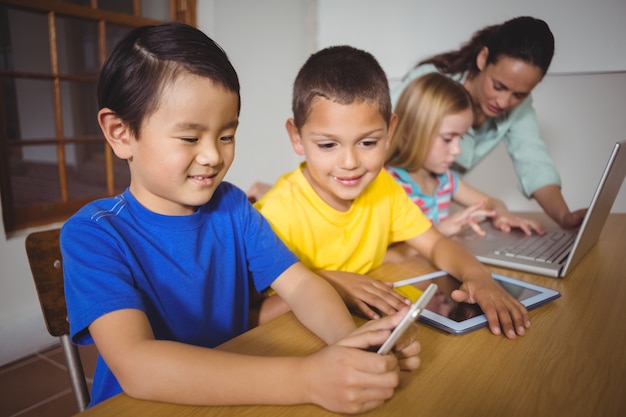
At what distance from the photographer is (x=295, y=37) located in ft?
10.7

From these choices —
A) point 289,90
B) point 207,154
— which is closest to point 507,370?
point 207,154

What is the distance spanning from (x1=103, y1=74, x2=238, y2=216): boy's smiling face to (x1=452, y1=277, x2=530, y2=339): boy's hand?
48 cm

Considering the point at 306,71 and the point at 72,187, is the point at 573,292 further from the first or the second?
the point at 72,187

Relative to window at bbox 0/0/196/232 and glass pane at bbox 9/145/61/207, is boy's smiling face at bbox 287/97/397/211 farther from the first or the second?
window at bbox 0/0/196/232

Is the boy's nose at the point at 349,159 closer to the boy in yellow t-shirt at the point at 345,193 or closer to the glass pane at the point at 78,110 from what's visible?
the boy in yellow t-shirt at the point at 345,193

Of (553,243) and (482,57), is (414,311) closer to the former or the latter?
(553,243)

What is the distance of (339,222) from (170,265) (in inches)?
18.6

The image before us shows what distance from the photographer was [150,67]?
66 centimetres

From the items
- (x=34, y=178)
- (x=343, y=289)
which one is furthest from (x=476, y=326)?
(x=34, y=178)

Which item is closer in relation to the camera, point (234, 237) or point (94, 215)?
point (94, 215)

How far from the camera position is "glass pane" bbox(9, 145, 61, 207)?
483 centimetres

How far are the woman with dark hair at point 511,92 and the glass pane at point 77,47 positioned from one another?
6.43 m

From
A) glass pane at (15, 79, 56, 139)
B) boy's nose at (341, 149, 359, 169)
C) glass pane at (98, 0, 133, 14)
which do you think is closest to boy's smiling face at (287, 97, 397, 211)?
boy's nose at (341, 149, 359, 169)

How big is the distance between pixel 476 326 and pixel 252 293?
1.51 ft
